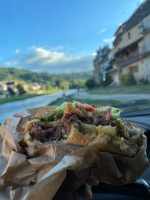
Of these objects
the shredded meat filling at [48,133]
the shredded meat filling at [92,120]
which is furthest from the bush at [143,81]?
the shredded meat filling at [48,133]

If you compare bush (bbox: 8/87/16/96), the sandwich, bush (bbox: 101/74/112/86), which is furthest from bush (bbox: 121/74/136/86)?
the sandwich

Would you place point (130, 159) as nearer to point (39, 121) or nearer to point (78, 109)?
point (78, 109)

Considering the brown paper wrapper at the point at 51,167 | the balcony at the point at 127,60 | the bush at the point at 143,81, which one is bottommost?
the brown paper wrapper at the point at 51,167

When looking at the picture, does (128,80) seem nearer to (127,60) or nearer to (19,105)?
(127,60)

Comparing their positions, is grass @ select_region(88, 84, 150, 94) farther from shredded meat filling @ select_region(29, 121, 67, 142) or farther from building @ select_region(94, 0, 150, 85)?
shredded meat filling @ select_region(29, 121, 67, 142)

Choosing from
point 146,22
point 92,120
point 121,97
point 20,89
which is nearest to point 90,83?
point 121,97

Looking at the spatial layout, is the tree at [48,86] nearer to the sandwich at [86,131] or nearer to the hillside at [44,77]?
the hillside at [44,77]
